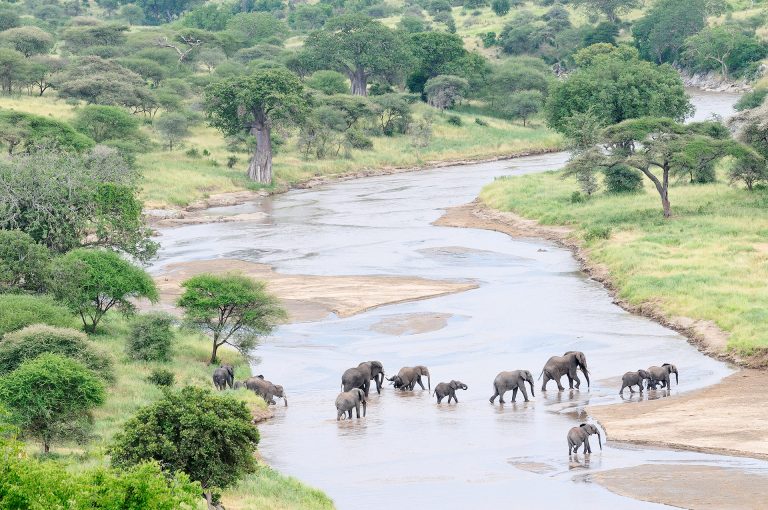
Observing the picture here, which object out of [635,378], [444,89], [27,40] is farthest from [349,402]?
[27,40]

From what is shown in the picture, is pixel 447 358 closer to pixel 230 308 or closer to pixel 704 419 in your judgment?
pixel 230 308

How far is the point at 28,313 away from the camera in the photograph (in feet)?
95.3

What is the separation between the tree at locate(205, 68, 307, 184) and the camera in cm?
6856

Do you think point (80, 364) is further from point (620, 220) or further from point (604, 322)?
point (620, 220)

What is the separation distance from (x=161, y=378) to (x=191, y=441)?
9.31m

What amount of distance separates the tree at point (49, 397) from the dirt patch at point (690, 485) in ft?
31.6

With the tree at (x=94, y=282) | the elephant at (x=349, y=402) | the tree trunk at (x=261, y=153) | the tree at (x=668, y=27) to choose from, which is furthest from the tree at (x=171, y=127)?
the tree at (x=668, y=27)

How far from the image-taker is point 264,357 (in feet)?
109

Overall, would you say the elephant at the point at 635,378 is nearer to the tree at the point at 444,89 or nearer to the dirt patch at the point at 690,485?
the dirt patch at the point at 690,485

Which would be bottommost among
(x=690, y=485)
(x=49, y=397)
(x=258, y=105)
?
(x=690, y=485)

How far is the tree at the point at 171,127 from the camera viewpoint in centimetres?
7462

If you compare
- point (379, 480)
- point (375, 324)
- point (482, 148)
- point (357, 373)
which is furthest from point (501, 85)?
point (379, 480)

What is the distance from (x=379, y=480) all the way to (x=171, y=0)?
5795 inches

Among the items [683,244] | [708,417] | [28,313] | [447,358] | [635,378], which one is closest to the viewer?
[708,417]
